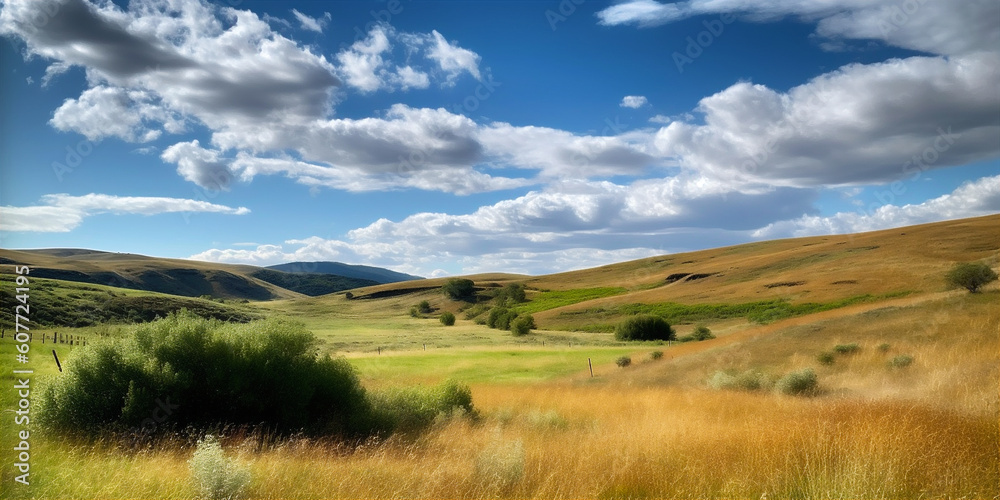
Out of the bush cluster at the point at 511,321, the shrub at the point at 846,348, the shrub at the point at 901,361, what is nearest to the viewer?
the shrub at the point at 901,361

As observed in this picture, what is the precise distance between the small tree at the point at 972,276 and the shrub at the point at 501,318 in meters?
56.3

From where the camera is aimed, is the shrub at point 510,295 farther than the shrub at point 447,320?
Yes

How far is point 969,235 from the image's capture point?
261 ft

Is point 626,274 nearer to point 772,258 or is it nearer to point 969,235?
point 772,258

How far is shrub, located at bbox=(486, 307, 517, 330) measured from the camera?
82938 millimetres

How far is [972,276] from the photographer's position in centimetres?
3020

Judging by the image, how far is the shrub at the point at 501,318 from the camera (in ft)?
272

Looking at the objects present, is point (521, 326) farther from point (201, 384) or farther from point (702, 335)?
point (201, 384)

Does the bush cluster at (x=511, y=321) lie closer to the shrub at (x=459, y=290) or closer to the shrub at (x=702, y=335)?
the shrub at (x=702, y=335)

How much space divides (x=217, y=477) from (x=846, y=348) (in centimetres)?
2609

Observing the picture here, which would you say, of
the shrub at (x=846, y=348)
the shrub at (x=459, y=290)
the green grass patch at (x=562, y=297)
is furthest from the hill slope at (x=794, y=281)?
the shrub at (x=846, y=348)

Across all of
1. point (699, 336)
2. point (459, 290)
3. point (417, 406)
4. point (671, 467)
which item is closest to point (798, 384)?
point (417, 406)

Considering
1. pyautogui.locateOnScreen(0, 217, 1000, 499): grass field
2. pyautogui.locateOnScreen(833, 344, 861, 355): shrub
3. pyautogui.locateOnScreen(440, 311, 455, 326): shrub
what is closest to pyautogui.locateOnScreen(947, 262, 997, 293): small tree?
pyautogui.locateOnScreen(0, 217, 1000, 499): grass field

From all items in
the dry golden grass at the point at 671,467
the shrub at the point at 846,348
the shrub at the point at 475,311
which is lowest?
the shrub at the point at 475,311
